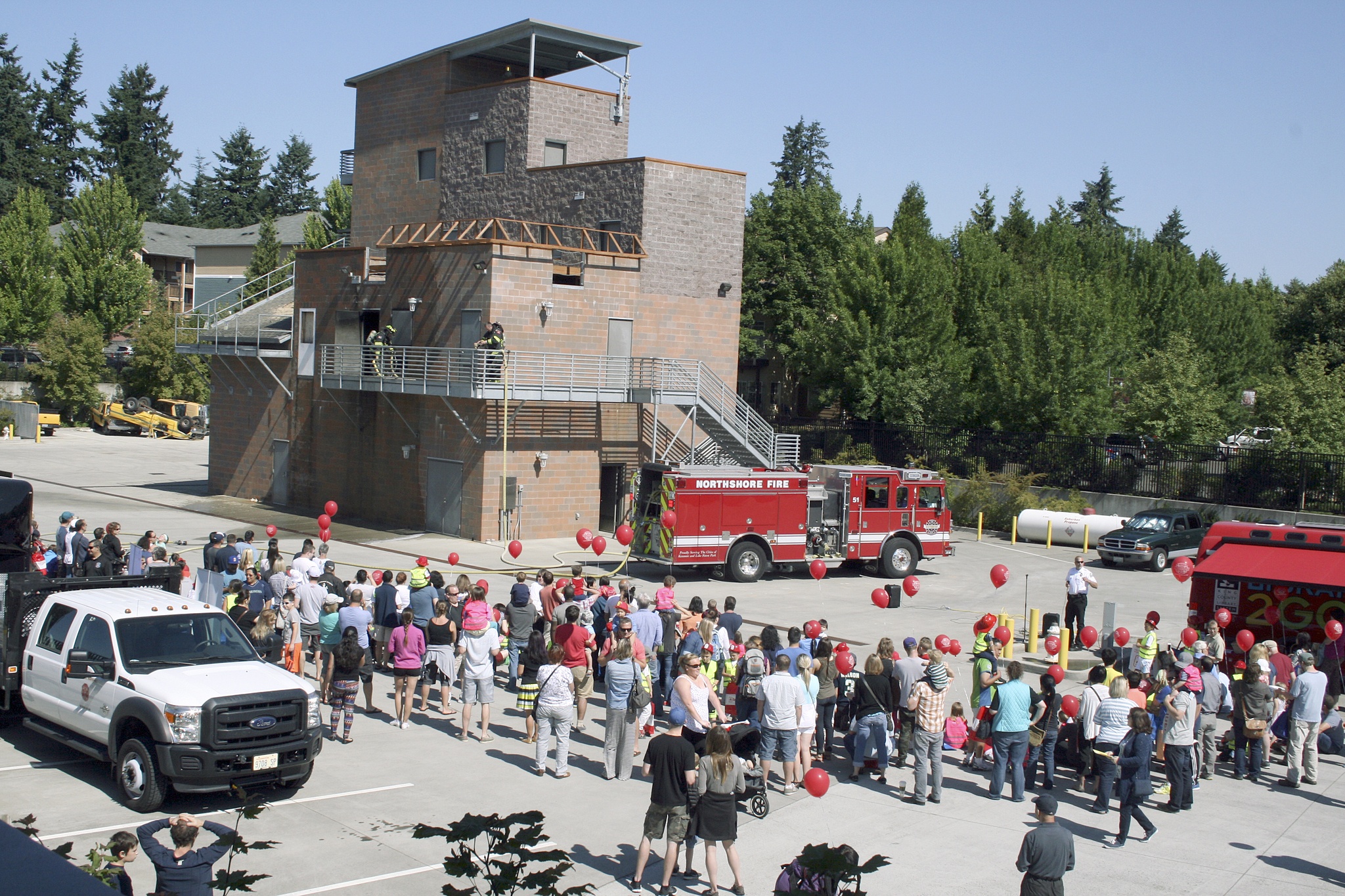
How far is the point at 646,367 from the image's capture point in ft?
112

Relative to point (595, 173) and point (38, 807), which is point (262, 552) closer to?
point (38, 807)

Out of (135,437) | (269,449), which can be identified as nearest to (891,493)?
(269,449)

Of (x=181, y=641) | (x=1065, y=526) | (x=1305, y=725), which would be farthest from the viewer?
(x=1065, y=526)

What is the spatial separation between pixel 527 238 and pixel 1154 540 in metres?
19.6

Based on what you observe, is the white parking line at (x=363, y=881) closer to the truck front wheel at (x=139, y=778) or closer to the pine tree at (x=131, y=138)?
the truck front wheel at (x=139, y=778)

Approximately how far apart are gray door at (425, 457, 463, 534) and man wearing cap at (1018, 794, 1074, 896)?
968 inches

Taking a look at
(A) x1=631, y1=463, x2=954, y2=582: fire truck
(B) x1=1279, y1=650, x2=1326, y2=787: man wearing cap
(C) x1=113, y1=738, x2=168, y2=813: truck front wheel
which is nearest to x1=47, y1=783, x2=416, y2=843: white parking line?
(C) x1=113, y1=738, x2=168, y2=813: truck front wheel

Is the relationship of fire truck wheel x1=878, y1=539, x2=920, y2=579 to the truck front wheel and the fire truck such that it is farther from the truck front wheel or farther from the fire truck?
the truck front wheel

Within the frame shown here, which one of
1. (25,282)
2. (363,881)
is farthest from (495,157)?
(25,282)

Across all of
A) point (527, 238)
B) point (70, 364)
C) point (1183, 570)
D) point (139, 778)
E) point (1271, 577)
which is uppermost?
point (527, 238)

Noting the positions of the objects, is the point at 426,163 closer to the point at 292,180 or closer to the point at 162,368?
the point at 162,368

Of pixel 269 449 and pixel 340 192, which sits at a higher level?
pixel 340 192

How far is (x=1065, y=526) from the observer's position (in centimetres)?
3566

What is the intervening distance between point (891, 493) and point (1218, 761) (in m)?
13.0
